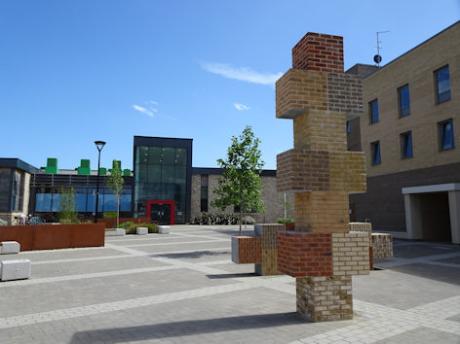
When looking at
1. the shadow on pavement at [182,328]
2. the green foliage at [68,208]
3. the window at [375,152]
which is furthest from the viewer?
the window at [375,152]

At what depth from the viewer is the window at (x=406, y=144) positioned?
26.5 metres

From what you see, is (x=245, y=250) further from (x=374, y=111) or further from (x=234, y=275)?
(x=374, y=111)

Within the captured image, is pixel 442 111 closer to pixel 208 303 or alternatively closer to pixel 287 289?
pixel 287 289

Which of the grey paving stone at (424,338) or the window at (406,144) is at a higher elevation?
the window at (406,144)

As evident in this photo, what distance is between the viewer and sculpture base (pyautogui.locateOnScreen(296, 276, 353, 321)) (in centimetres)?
645

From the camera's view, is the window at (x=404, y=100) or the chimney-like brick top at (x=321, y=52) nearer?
the chimney-like brick top at (x=321, y=52)

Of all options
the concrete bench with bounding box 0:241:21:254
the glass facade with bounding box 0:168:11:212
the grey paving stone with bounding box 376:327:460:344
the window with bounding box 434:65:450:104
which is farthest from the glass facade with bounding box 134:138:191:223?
the grey paving stone with bounding box 376:327:460:344

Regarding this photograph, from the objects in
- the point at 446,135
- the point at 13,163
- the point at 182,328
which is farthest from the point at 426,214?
the point at 13,163

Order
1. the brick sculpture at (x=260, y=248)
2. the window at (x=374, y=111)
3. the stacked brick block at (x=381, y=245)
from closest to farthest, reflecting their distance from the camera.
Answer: the brick sculpture at (x=260, y=248), the stacked brick block at (x=381, y=245), the window at (x=374, y=111)

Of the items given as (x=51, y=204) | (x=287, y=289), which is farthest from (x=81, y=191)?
(x=287, y=289)

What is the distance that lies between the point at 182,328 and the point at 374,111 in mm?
28577

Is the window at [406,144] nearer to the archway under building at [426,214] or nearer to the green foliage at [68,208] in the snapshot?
the archway under building at [426,214]

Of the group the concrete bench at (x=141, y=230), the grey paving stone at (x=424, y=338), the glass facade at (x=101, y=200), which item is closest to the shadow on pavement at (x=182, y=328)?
the grey paving stone at (x=424, y=338)

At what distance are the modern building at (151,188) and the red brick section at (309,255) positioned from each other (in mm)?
41976
